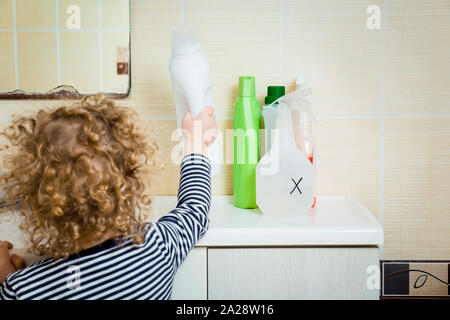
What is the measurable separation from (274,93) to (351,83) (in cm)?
22

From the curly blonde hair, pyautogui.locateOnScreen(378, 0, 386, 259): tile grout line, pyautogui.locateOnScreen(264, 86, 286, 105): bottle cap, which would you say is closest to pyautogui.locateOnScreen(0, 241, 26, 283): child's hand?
the curly blonde hair

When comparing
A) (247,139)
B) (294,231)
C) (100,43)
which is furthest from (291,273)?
(100,43)

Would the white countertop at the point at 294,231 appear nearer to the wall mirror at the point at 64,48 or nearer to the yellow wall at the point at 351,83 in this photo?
the yellow wall at the point at 351,83

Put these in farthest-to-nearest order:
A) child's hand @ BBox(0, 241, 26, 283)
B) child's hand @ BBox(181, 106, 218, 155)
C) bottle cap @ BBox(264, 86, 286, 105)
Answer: bottle cap @ BBox(264, 86, 286, 105), child's hand @ BBox(181, 106, 218, 155), child's hand @ BBox(0, 241, 26, 283)

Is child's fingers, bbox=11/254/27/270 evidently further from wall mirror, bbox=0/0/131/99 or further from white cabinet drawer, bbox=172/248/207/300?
wall mirror, bbox=0/0/131/99

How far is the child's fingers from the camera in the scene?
2.69 ft

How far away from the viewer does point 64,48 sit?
1120mm

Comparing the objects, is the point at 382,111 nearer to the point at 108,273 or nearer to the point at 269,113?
the point at 269,113

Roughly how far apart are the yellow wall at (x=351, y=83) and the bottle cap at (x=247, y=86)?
11 centimetres

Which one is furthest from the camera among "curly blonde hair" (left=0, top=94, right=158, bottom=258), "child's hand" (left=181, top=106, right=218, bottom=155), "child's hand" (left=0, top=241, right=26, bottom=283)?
"child's hand" (left=181, top=106, right=218, bottom=155)

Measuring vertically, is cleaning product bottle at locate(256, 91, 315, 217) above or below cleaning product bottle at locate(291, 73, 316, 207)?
below

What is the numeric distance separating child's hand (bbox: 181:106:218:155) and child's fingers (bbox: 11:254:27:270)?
365 mm
